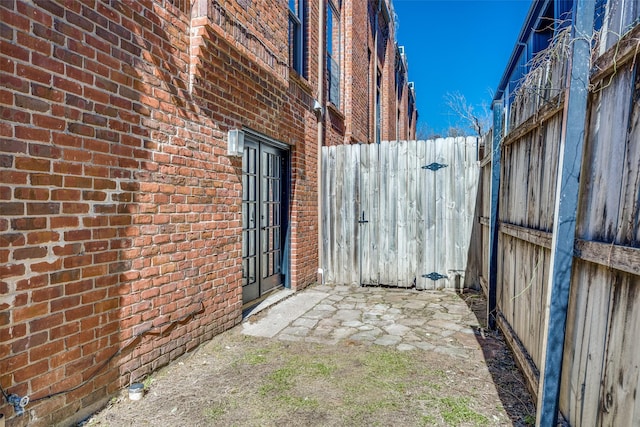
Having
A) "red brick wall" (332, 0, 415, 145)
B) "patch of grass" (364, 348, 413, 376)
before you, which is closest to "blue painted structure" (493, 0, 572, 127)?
"red brick wall" (332, 0, 415, 145)

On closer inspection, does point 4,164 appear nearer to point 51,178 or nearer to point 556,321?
point 51,178

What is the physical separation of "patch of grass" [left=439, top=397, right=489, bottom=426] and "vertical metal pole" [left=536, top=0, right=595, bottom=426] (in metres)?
0.51

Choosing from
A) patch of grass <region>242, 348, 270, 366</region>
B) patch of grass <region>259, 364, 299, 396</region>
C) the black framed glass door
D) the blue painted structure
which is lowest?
patch of grass <region>242, 348, 270, 366</region>

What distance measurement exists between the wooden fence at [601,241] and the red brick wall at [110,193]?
2622 mm

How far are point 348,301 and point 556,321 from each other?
3.45 m

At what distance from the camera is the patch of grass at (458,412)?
7.32ft

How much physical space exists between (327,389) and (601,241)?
1935 mm

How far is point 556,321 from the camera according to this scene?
177 cm

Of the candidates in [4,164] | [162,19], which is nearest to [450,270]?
[162,19]

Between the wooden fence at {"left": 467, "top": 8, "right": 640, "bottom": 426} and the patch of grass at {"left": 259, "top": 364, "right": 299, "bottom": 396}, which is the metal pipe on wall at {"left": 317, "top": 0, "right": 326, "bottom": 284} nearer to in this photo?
the patch of grass at {"left": 259, "top": 364, "right": 299, "bottom": 396}

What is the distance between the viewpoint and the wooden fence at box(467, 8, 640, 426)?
1351mm

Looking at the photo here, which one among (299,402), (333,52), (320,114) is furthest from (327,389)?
(333,52)

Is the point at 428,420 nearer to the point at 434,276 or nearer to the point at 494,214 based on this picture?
the point at 494,214

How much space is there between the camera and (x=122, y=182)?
2.47 m
